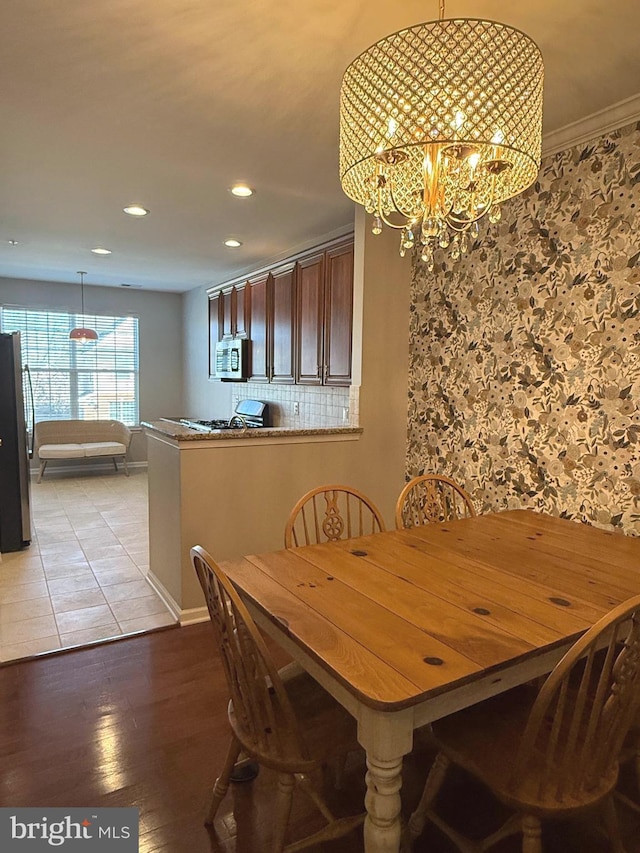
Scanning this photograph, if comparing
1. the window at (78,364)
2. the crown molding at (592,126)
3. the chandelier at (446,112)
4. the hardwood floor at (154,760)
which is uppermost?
the crown molding at (592,126)

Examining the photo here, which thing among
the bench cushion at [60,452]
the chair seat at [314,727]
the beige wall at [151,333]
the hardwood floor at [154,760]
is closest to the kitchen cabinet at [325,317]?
the hardwood floor at [154,760]

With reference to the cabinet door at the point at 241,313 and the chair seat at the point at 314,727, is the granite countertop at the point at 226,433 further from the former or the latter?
the cabinet door at the point at 241,313

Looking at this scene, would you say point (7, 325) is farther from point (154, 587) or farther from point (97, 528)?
point (154, 587)

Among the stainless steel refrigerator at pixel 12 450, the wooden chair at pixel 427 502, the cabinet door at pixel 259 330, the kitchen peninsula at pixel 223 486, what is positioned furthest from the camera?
the cabinet door at pixel 259 330

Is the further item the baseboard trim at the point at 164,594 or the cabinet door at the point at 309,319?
the cabinet door at the point at 309,319

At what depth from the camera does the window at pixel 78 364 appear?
6688mm

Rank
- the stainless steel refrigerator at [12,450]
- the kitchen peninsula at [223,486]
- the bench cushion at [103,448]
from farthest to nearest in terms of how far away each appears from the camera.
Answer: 1. the bench cushion at [103,448]
2. the stainless steel refrigerator at [12,450]
3. the kitchen peninsula at [223,486]

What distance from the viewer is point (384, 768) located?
1.13 m

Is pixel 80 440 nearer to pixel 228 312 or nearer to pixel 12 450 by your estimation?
pixel 228 312

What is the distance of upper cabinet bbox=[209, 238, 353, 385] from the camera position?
3812mm

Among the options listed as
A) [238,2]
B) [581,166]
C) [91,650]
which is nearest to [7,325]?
[91,650]

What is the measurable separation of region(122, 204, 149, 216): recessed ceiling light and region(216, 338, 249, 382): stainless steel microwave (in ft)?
5.46

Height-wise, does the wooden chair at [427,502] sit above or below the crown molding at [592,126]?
below

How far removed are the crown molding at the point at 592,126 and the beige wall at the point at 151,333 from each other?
228 inches
